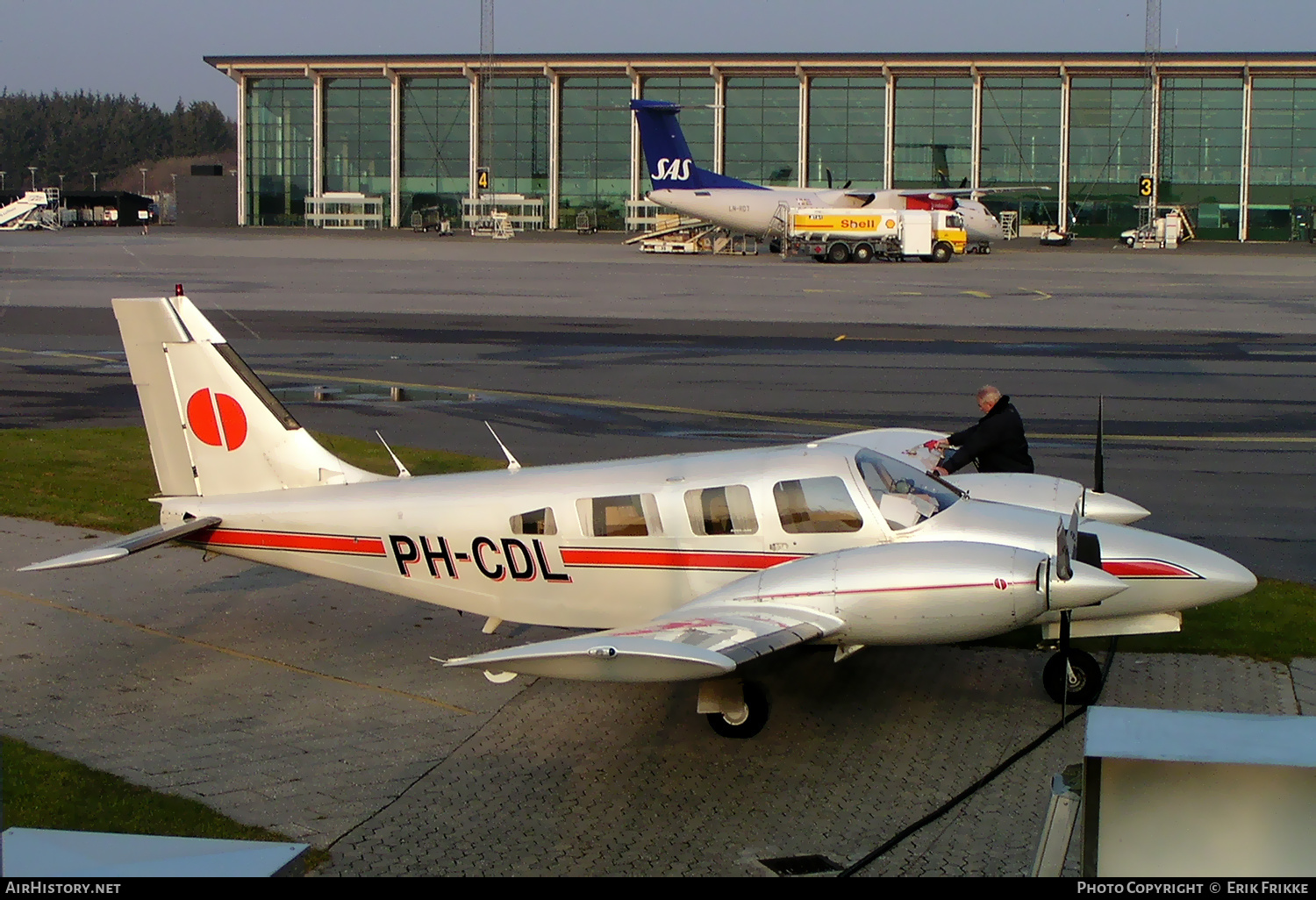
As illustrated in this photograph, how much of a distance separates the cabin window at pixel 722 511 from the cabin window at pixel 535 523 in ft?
3.66

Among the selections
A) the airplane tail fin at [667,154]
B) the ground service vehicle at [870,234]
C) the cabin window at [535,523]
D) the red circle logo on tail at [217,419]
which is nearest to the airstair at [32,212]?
the airplane tail fin at [667,154]

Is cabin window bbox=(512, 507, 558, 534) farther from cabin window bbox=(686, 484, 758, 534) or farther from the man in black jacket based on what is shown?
the man in black jacket

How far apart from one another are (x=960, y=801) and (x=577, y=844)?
252 cm

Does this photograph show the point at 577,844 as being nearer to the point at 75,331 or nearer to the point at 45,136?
the point at 75,331

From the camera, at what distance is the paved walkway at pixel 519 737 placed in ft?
26.7

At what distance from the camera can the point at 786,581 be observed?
9.61 m

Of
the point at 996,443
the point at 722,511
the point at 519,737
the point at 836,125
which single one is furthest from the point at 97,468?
the point at 836,125

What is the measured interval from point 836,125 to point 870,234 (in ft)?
107

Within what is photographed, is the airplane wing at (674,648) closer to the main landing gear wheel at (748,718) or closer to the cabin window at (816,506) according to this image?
the main landing gear wheel at (748,718)

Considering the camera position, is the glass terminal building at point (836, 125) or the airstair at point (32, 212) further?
the glass terminal building at point (836, 125)

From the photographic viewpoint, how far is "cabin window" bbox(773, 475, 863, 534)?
33.8 feet

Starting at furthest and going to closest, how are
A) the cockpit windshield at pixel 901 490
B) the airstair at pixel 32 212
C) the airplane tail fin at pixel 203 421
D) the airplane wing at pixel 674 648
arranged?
the airstair at pixel 32 212 < the airplane tail fin at pixel 203 421 < the cockpit windshield at pixel 901 490 < the airplane wing at pixel 674 648

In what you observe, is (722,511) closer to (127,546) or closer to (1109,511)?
(1109,511)

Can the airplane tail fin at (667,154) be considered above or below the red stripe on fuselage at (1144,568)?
above
